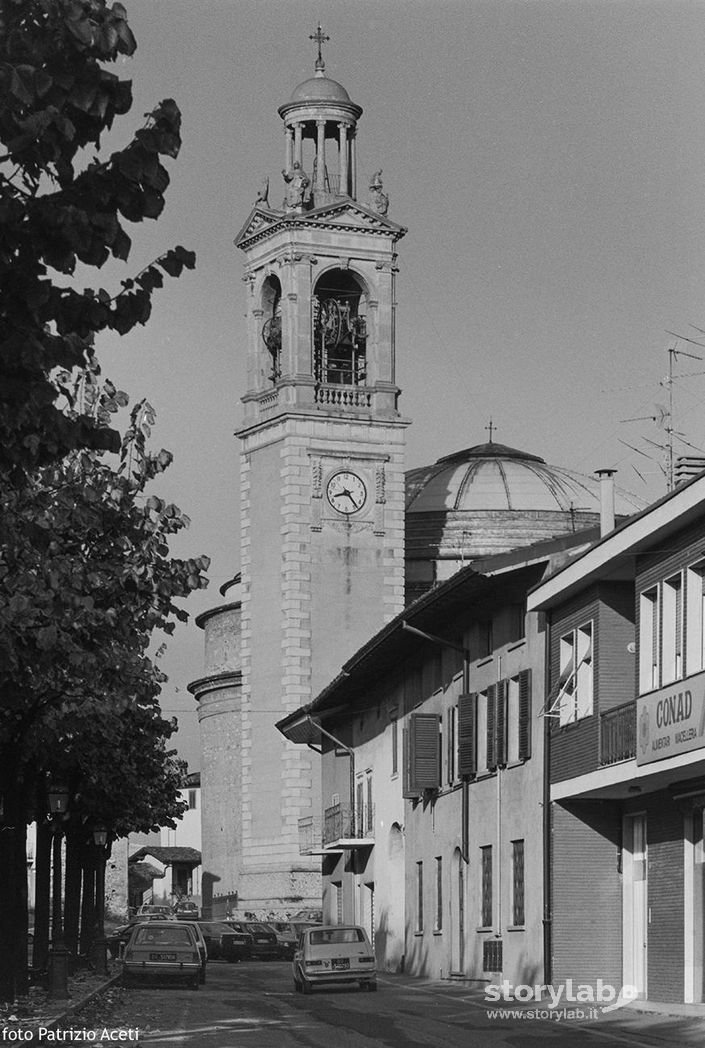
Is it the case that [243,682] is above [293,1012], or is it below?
above

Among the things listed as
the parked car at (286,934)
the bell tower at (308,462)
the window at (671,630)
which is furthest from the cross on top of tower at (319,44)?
the window at (671,630)

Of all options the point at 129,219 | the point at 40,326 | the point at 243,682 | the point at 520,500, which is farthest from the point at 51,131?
the point at 520,500

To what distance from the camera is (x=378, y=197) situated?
303 feet

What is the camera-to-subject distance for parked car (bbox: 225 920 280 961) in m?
70.2

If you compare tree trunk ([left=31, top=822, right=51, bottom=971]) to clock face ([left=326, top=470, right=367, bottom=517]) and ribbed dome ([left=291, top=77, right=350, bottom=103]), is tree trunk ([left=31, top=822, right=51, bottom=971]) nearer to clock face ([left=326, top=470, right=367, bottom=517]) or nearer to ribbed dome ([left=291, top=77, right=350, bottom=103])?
clock face ([left=326, top=470, right=367, bottom=517])

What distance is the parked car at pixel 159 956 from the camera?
41.8m

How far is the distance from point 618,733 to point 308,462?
5445 centimetres

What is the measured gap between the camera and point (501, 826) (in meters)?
42.7

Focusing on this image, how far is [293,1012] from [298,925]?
42.1 m

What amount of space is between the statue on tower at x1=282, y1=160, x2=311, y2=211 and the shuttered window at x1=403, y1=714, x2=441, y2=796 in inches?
1724

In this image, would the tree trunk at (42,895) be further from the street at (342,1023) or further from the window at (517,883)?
the window at (517,883)

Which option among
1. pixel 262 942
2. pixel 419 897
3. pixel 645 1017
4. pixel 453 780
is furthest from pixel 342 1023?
pixel 262 942

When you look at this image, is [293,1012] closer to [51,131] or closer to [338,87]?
[51,131]

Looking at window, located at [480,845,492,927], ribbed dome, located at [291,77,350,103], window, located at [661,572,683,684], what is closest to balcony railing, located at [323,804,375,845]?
window, located at [480,845,492,927]
